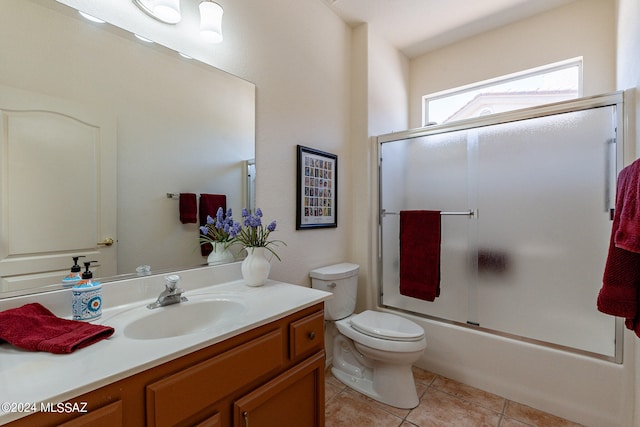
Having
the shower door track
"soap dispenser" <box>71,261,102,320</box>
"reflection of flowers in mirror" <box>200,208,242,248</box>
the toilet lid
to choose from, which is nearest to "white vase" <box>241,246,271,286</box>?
"reflection of flowers in mirror" <box>200,208,242,248</box>

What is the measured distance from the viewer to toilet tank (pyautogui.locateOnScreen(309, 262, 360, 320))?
6.42 feet

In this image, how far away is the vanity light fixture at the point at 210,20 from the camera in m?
1.32

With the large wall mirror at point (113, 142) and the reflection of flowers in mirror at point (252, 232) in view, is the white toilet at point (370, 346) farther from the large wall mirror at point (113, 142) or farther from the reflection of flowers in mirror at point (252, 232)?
the large wall mirror at point (113, 142)

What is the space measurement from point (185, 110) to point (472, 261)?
2.00 meters

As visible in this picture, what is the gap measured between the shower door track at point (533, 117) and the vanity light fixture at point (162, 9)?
159 cm

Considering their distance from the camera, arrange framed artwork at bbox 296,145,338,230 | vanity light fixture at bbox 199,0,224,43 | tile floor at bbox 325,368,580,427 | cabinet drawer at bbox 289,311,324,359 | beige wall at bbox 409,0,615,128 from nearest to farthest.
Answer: cabinet drawer at bbox 289,311,324,359 → vanity light fixture at bbox 199,0,224,43 → tile floor at bbox 325,368,580,427 → framed artwork at bbox 296,145,338,230 → beige wall at bbox 409,0,615,128

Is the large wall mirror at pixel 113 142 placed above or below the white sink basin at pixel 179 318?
above

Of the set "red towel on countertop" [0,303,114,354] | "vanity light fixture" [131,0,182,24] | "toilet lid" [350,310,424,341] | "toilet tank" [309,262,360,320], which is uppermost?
"vanity light fixture" [131,0,182,24]

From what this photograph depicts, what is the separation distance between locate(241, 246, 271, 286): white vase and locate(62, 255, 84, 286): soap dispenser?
0.63m

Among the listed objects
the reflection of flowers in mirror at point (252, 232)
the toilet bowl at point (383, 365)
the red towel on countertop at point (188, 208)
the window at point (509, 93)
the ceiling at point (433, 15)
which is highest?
the ceiling at point (433, 15)

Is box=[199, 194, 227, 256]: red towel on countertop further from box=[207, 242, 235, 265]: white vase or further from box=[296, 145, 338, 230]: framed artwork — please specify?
box=[296, 145, 338, 230]: framed artwork

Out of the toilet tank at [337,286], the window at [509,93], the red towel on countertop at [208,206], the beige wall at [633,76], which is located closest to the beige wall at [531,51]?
the window at [509,93]

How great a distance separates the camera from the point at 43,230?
989 millimetres

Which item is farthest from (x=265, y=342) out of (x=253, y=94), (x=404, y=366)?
(x=253, y=94)
